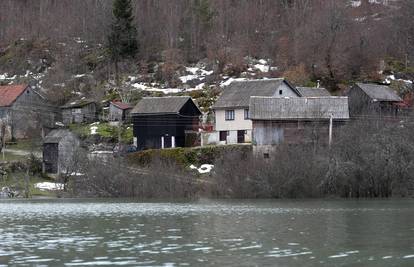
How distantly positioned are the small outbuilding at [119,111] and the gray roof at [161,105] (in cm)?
764

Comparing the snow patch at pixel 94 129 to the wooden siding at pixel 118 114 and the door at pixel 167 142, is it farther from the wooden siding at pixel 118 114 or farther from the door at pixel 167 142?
the door at pixel 167 142

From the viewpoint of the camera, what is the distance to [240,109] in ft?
255

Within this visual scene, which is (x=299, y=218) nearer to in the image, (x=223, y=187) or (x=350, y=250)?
(x=350, y=250)

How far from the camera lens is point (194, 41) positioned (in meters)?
112

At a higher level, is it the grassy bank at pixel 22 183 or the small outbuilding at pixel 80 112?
the small outbuilding at pixel 80 112

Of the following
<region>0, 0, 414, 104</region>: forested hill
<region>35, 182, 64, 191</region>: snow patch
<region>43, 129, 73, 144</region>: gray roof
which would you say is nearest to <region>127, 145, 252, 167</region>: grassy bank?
<region>35, 182, 64, 191</region>: snow patch

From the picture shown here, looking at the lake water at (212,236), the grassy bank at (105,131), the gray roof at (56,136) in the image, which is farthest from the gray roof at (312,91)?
the lake water at (212,236)

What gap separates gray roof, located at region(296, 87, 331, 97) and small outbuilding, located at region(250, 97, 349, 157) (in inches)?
354

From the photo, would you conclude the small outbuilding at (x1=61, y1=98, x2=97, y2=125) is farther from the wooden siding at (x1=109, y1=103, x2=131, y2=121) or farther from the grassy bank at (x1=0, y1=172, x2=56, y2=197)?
the grassy bank at (x1=0, y1=172, x2=56, y2=197)

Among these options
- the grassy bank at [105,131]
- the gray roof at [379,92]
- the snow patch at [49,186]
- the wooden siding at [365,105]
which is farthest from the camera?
the grassy bank at [105,131]

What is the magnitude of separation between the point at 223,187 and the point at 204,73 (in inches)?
1698

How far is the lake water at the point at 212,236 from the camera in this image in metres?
23.2

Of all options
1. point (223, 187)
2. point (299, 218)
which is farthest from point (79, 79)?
point (299, 218)

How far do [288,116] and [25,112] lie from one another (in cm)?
3829
